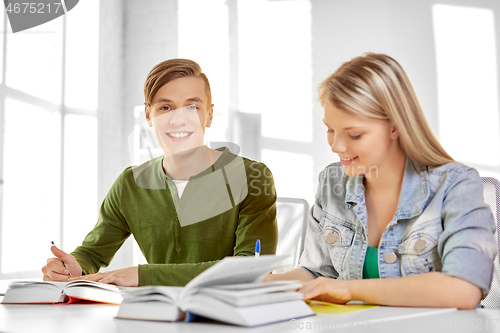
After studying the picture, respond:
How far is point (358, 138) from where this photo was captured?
1.05 m

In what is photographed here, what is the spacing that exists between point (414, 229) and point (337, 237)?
18 centimetres

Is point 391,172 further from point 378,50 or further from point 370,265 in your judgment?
point 378,50

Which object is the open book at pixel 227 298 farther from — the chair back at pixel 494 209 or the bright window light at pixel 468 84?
the bright window light at pixel 468 84

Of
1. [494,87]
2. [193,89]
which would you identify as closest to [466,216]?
[193,89]

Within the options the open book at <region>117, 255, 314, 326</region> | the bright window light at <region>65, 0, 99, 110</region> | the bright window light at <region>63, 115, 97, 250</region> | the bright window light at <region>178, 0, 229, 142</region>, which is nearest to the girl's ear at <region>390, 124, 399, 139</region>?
the open book at <region>117, 255, 314, 326</region>

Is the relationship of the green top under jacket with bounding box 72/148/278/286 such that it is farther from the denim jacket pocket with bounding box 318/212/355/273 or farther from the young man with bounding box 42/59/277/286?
the denim jacket pocket with bounding box 318/212/355/273

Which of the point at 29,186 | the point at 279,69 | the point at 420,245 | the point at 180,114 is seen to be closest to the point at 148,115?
the point at 180,114

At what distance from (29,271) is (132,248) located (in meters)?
1.04

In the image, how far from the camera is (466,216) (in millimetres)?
944

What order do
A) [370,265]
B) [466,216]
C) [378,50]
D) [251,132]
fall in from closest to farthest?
[466,216], [370,265], [378,50], [251,132]

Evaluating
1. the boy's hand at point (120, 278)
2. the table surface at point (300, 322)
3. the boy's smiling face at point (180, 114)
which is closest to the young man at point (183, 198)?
the boy's smiling face at point (180, 114)

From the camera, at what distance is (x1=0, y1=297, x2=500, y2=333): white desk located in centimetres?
67

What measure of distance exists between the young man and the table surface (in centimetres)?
49

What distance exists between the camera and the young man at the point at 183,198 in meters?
1.36
